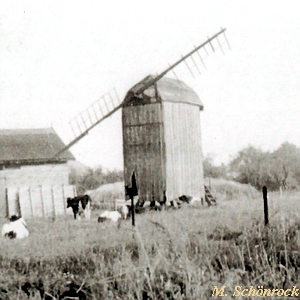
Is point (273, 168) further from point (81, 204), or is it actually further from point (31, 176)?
point (31, 176)

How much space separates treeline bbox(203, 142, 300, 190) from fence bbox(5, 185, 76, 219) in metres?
8.68

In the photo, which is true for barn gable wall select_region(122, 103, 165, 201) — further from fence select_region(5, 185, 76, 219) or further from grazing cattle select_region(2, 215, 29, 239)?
grazing cattle select_region(2, 215, 29, 239)

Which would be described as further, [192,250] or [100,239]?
[100,239]

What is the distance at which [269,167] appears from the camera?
21594 mm

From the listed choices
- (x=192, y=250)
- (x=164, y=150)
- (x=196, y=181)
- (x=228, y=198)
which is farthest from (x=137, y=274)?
(x=228, y=198)

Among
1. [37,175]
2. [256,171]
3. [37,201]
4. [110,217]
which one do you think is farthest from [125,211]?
[256,171]

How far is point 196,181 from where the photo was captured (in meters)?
17.4

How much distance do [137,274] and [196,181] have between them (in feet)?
39.2

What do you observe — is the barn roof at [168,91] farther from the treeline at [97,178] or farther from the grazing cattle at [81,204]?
the treeline at [97,178]

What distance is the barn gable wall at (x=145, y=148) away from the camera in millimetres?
15789

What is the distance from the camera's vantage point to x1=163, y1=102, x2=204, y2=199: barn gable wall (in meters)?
15.9

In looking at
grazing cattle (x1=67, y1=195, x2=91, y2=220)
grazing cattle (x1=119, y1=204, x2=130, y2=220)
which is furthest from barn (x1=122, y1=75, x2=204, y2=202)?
grazing cattle (x1=67, y1=195, x2=91, y2=220)

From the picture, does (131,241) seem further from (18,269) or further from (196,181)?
(196,181)

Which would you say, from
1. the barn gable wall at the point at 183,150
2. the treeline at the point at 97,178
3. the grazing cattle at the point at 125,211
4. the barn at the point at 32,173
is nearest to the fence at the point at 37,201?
the barn at the point at 32,173
